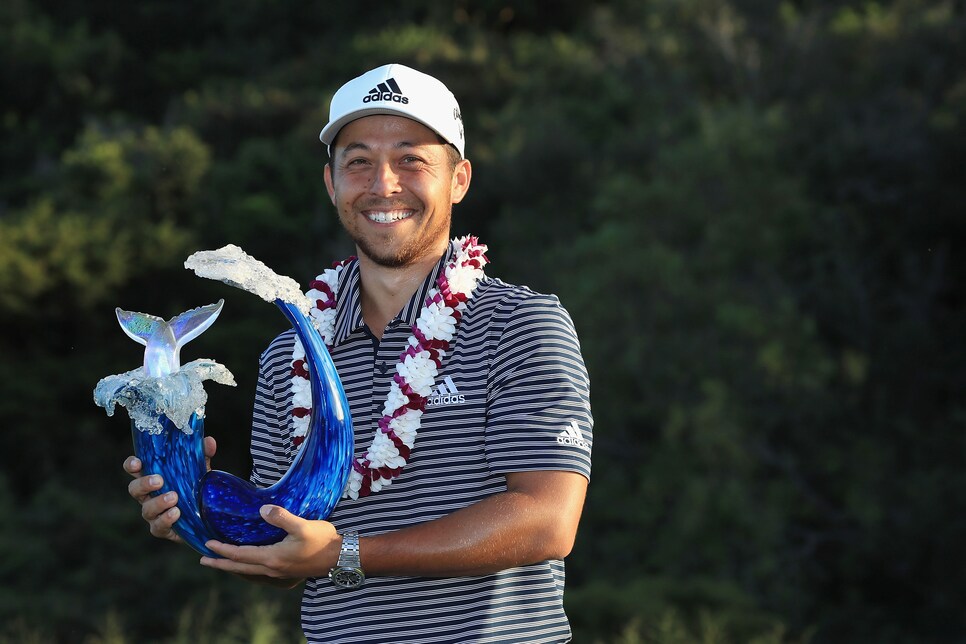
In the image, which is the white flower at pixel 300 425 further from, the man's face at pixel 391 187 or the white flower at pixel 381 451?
the man's face at pixel 391 187

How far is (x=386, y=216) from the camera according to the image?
2.95 m

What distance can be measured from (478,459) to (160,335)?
715mm

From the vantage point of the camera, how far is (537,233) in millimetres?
20828

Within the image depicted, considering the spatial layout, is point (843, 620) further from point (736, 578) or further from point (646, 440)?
point (646, 440)

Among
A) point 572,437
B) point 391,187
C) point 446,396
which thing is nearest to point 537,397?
point 572,437

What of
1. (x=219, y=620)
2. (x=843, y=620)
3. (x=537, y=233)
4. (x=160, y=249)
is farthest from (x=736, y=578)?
(x=160, y=249)

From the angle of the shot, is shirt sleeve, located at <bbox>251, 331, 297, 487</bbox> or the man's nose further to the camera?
shirt sleeve, located at <bbox>251, 331, 297, 487</bbox>

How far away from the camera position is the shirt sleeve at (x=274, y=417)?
310cm

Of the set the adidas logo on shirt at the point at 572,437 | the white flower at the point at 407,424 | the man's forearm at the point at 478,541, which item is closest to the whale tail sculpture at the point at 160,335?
the white flower at the point at 407,424

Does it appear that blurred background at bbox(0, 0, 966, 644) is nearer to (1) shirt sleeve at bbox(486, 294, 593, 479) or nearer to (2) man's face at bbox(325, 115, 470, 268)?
(2) man's face at bbox(325, 115, 470, 268)

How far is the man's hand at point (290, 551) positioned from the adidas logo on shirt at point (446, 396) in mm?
441

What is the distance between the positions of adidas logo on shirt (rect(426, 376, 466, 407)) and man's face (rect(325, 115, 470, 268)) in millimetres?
329

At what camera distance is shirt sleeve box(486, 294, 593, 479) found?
2.71 m

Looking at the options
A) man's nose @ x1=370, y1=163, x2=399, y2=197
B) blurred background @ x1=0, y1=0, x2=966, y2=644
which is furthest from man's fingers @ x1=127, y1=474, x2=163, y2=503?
blurred background @ x1=0, y1=0, x2=966, y2=644
